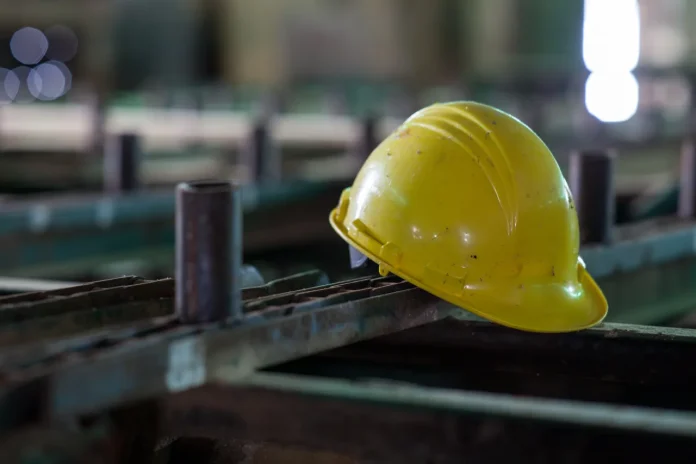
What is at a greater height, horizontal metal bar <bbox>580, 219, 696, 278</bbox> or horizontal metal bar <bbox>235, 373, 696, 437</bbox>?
horizontal metal bar <bbox>235, 373, 696, 437</bbox>

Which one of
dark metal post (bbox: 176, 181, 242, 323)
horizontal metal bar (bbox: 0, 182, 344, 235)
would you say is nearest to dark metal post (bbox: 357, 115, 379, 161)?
horizontal metal bar (bbox: 0, 182, 344, 235)

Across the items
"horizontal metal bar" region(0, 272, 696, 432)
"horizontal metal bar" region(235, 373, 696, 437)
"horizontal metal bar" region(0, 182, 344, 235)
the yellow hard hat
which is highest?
the yellow hard hat

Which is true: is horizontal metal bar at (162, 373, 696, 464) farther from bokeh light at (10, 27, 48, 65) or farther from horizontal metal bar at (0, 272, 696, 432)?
bokeh light at (10, 27, 48, 65)

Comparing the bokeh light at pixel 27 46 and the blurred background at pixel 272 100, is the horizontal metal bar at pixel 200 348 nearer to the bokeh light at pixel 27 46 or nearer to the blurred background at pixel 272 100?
the blurred background at pixel 272 100

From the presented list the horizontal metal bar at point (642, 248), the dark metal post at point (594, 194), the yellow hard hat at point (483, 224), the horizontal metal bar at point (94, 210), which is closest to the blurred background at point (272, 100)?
the horizontal metal bar at point (94, 210)

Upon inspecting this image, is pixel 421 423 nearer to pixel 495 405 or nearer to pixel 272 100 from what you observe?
pixel 495 405

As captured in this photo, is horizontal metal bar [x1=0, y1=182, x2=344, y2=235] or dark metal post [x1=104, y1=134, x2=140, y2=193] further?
dark metal post [x1=104, y1=134, x2=140, y2=193]

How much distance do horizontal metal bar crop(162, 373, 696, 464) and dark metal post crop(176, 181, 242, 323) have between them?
0.19 m

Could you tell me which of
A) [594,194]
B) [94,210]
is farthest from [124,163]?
[594,194]

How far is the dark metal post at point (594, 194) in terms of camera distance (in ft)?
14.1

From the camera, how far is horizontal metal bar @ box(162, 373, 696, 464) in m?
1.92

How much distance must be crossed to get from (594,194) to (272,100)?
10996mm

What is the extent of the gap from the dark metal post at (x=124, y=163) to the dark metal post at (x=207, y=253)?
4.73m

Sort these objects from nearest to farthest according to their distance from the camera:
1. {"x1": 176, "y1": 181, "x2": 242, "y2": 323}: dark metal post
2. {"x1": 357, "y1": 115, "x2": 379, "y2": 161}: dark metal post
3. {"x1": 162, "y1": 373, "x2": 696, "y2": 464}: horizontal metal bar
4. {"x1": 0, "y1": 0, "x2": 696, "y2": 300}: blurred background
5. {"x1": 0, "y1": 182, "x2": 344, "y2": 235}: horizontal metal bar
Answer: {"x1": 162, "y1": 373, "x2": 696, "y2": 464}: horizontal metal bar → {"x1": 176, "y1": 181, "x2": 242, "y2": 323}: dark metal post → {"x1": 0, "y1": 182, "x2": 344, "y2": 235}: horizontal metal bar → {"x1": 0, "y1": 0, "x2": 696, "y2": 300}: blurred background → {"x1": 357, "y1": 115, "x2": 379, "y2": 161}: dark metal post
